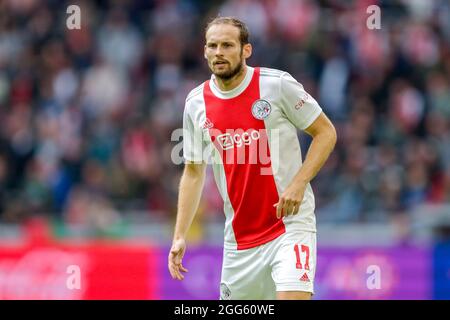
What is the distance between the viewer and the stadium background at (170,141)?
13.4 metres

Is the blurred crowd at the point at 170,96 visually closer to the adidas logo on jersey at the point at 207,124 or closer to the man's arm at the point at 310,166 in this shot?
the adidas logo on jersey at the point at 207,124

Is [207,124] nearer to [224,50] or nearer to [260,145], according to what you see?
[260,145]

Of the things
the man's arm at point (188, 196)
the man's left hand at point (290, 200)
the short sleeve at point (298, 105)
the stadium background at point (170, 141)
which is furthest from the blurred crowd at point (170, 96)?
the man's left hand at point (290, 200)

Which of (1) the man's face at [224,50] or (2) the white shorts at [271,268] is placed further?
(1) the man's face at [224,50]

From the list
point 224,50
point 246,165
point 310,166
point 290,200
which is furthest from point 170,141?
point 290,200

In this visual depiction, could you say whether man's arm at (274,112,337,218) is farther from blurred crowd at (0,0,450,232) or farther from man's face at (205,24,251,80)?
blurred crowd at (0,0,450,232)

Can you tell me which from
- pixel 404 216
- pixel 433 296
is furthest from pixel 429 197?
pixel 433 296

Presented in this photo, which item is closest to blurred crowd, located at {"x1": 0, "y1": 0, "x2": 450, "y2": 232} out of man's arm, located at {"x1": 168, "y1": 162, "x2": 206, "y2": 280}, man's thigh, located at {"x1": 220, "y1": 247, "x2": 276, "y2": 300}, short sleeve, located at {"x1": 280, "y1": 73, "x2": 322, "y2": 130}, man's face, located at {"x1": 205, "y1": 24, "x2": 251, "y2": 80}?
man's arm, located at {"x1": 168, "y1": 162, "x2": 206, "y2": 280}

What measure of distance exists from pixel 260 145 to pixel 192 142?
62cm

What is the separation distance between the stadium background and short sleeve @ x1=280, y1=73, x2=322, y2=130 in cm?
531

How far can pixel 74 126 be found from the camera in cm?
1647

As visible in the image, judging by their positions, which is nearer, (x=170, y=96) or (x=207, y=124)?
(x=207, y=124)

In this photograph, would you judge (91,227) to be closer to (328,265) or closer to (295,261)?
(328,265)

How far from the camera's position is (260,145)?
8.13 metres
